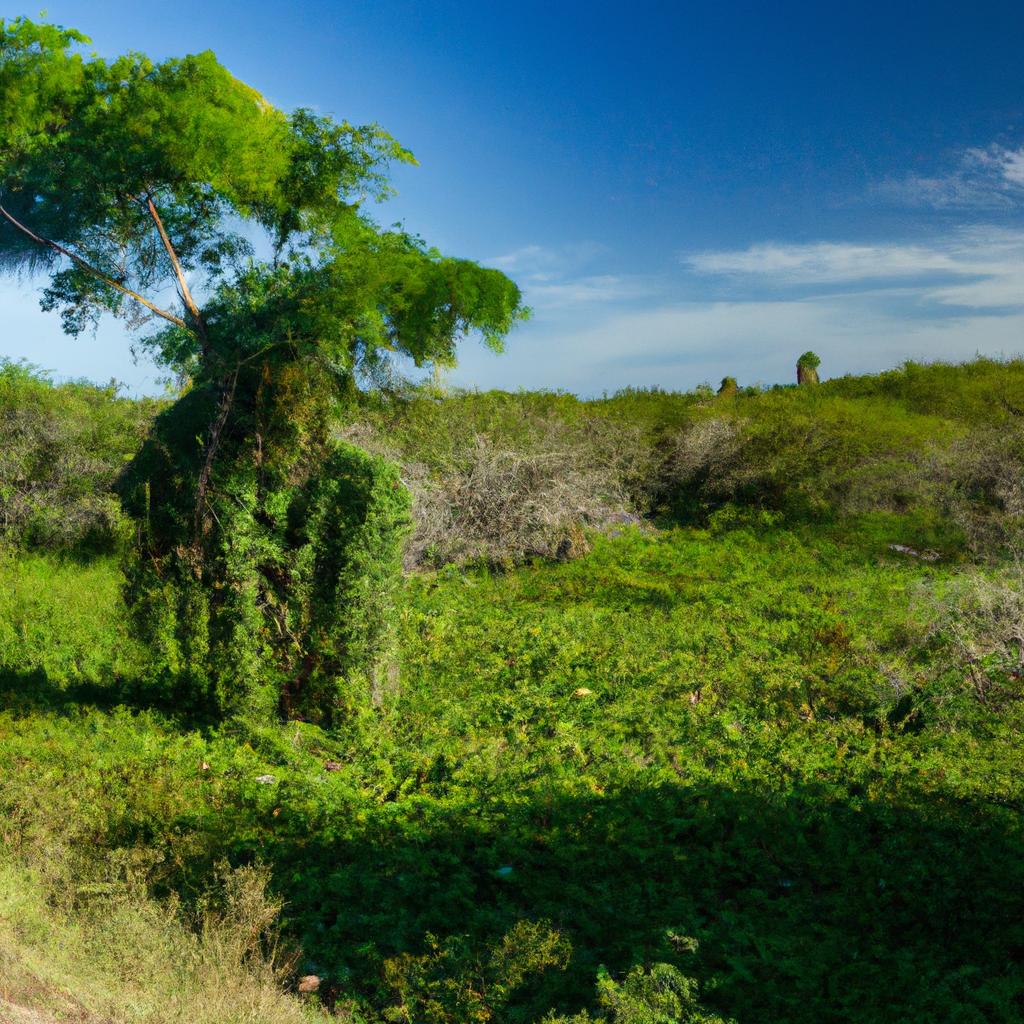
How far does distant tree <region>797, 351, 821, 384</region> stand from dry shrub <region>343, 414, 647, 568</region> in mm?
13300

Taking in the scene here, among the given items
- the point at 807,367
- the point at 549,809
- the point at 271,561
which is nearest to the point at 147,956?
the point at 549,809

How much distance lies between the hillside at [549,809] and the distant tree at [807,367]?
1429 centimetres

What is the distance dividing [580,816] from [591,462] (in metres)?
12.5

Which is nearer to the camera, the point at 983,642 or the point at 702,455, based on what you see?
the point at 983,642

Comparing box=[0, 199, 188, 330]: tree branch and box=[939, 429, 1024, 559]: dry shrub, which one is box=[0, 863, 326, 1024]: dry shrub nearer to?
box=[0, 199, 188, 330]: tree branch

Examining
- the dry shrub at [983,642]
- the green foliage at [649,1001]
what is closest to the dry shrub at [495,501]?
the dry shrub at [983,642]

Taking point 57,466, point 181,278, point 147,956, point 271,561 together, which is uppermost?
point 181,278

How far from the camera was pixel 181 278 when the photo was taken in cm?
948

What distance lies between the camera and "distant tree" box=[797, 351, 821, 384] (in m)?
26.2

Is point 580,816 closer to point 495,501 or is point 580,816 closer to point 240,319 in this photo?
point 240,319

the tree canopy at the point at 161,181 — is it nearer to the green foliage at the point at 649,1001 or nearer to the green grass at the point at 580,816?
the green grass at the point at 580,816

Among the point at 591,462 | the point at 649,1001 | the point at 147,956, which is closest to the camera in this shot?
the point at 649,1001

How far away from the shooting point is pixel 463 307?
12.1 meters

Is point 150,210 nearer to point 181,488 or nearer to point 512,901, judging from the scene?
point 181,488
